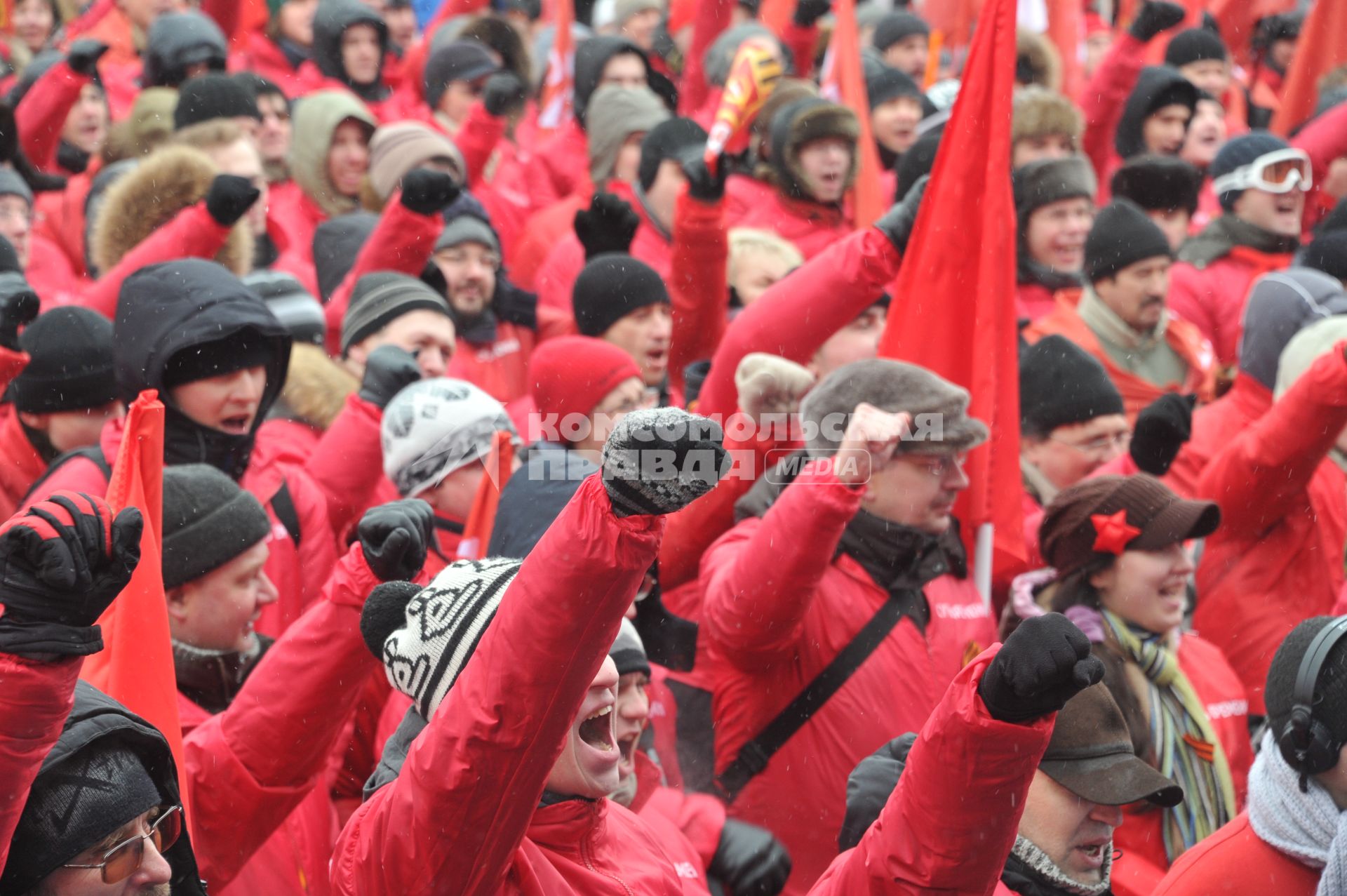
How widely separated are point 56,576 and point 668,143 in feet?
17.5

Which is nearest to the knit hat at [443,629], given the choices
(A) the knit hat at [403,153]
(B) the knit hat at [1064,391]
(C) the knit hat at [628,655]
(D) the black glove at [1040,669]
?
(C) the knit hat at [628,655]

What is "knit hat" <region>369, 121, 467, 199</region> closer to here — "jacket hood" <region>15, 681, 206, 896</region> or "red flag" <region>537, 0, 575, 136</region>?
"red flag" <region>537, 0, 575, 136</region>

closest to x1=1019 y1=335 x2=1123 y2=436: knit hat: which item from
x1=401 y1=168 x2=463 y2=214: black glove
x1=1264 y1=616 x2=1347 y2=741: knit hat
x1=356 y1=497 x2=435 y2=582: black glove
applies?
x1=401 y1=168 x2=463 y2=214: black glove

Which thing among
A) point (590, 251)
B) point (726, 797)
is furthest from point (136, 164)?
point (726, 797)

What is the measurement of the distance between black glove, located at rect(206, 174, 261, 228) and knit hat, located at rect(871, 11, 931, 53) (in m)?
5.94

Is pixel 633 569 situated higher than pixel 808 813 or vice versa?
pixel 633 569

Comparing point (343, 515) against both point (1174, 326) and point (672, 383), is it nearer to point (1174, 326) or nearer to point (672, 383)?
point (672, 383)

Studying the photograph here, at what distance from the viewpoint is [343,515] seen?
505 cm

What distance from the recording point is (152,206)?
6359 mm

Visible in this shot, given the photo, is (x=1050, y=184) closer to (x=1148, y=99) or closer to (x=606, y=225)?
(x=606, y=225)

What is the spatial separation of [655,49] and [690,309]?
19.5 feet

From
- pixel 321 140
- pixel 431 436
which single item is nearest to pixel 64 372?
pixel 431 436

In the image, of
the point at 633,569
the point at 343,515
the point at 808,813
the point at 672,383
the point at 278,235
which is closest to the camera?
the point at 633,569

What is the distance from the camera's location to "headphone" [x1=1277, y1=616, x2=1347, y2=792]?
294cm
